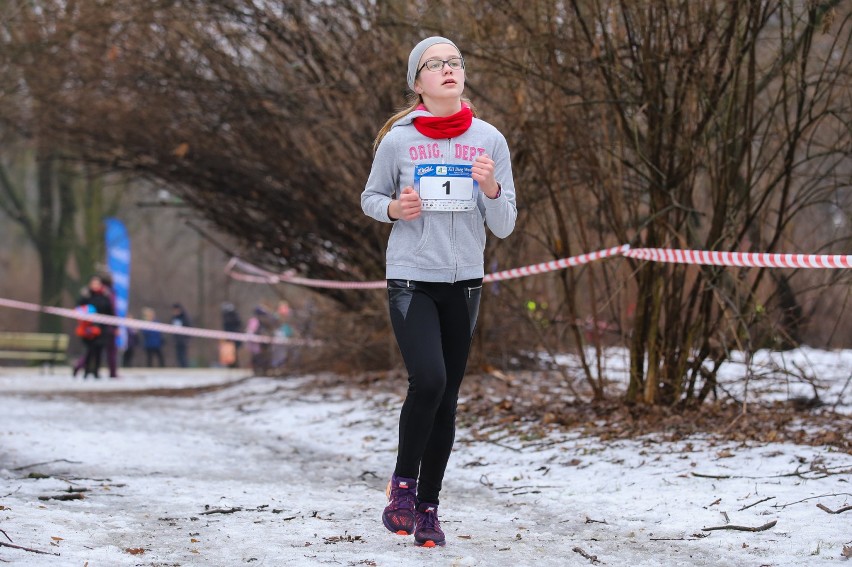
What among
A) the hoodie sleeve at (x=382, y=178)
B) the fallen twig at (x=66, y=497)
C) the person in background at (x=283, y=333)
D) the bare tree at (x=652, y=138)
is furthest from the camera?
the person in background at (x=283, y=333)

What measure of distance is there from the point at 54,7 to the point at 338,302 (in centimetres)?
536

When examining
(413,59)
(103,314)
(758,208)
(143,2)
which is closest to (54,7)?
(143,2)

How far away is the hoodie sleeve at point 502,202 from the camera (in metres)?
4.64

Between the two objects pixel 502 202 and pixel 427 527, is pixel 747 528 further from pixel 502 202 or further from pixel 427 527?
pixel 502 202

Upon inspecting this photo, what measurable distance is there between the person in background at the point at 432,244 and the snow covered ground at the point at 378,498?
0.90 ft

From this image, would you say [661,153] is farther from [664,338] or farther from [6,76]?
[6,76]

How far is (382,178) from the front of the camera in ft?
15.6

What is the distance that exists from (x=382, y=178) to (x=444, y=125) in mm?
319

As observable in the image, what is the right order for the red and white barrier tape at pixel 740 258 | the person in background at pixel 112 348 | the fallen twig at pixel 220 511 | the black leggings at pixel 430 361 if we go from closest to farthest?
the black leggings at pixel 430 361
the fallen twig at pixel 220 511
the red and white barrier tape at pixel 740 258
the person in background at pixel 112 348

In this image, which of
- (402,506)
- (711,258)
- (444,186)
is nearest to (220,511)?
(402,506)

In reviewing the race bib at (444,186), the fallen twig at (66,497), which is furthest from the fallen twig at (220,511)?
the race bib at (444,186)

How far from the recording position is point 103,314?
18.5 metres

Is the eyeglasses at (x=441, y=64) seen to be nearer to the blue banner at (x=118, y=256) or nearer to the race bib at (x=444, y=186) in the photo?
the race bib at (x=444, y=186)

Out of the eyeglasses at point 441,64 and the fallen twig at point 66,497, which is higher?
the eyeglasses at point 441,64
